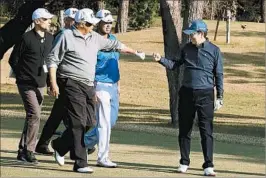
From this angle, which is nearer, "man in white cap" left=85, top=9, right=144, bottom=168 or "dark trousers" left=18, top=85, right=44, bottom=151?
"man in white cap" left=85, top=9, right=144, bottom=168

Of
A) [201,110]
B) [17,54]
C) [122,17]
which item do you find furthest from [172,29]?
[122,17]

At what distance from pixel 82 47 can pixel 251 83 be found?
96.3 feet

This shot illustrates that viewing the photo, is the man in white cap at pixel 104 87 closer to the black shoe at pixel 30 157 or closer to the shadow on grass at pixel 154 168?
the shadow on grass at pixel 154 168

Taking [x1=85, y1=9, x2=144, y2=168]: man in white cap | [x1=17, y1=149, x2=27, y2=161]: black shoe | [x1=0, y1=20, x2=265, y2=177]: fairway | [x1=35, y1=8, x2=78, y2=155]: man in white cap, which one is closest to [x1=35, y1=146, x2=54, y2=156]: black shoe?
[x1=35, y1=8, x2=78, y2=155]: man in white cap

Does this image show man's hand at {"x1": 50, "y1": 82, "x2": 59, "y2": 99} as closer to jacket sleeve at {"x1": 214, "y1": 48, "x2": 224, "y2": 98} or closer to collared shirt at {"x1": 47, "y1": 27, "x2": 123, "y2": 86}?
collared shirt at {"x1": 47, "y1": 27, "x2": 123, "y2": 86}

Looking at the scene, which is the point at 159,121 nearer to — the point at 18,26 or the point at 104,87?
the point at 18,26

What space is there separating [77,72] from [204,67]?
1453 millimetres

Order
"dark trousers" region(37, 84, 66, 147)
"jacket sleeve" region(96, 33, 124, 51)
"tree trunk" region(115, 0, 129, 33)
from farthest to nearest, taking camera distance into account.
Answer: "tree trunk" region(115, 0, 129, 33)
"dark trousers" region(37, 84, 66, 147)
"jacket sleeve" region(96, 33, 124, 51)

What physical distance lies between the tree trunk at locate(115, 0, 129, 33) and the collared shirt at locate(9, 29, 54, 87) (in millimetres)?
41998

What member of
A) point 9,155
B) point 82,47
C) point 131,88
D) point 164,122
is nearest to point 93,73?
point 82,47

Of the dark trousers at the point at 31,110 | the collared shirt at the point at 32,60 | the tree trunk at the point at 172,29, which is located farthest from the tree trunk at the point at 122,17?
the dark trousers at the point at 31,110

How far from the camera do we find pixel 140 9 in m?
57.4

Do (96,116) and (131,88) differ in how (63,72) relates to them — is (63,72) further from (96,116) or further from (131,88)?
(131,88)

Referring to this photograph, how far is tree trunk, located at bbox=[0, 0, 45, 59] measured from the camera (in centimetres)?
2770
